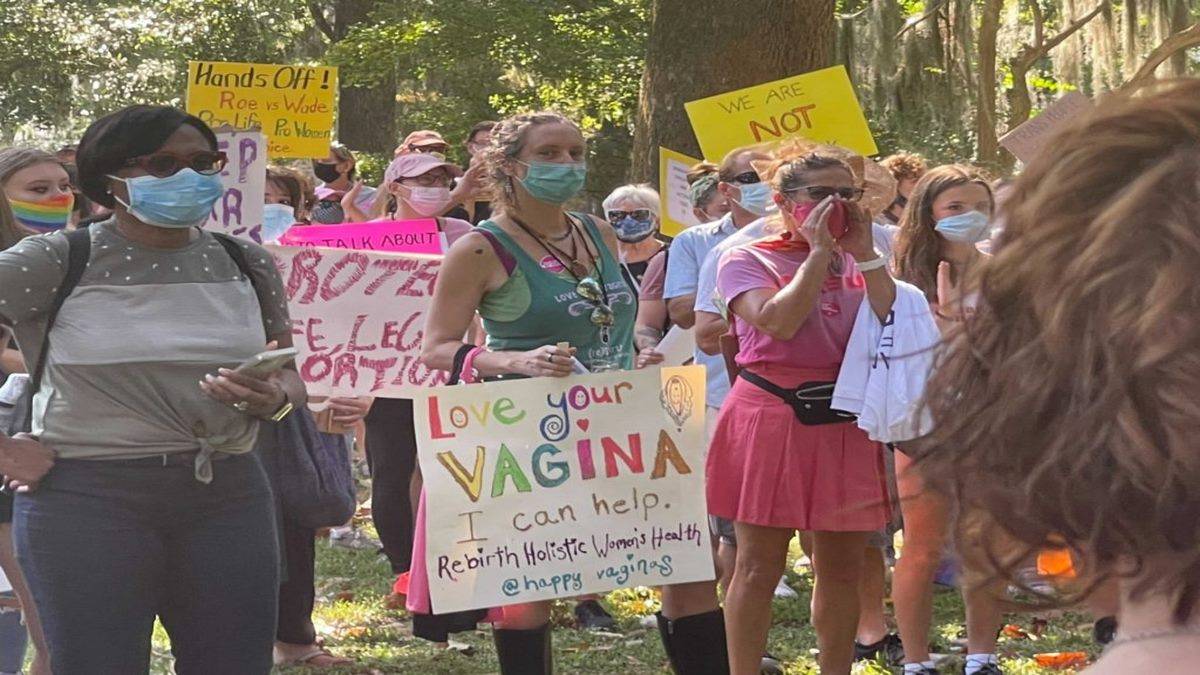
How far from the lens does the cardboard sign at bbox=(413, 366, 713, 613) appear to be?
17.0 ft

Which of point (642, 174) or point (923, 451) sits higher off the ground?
point (642, 174)

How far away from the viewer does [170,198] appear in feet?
14.0

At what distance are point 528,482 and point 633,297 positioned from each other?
2.02 feet

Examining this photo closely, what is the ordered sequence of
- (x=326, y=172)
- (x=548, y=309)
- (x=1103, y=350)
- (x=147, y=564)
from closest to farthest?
1. (x=1103, y=350)
2. (x=147, y=564)
3. (x=548, y=309)
4. (x=326, y=172)

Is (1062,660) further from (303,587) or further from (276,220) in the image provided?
(276,220)

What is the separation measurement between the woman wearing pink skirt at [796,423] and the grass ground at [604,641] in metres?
1.10

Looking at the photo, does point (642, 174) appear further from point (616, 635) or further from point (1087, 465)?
point (1087, 465)

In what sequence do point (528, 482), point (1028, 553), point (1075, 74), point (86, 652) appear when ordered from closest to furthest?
point (1028, 553) < point (86, 652) < point (528, 482) < point (1075, 74)

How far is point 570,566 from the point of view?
17.5ft

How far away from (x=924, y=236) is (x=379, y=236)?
246 centimetres

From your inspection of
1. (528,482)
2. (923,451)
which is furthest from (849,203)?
(923,451)

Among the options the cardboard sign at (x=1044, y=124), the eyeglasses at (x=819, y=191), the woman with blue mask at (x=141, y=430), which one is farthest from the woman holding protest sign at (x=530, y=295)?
the cardboard sign at (x=1044, y=124)

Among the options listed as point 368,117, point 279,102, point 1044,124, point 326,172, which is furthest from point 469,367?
point 368,117

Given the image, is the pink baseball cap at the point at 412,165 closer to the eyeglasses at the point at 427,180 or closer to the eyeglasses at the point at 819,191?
the eyeglasses at the point at 427,180
